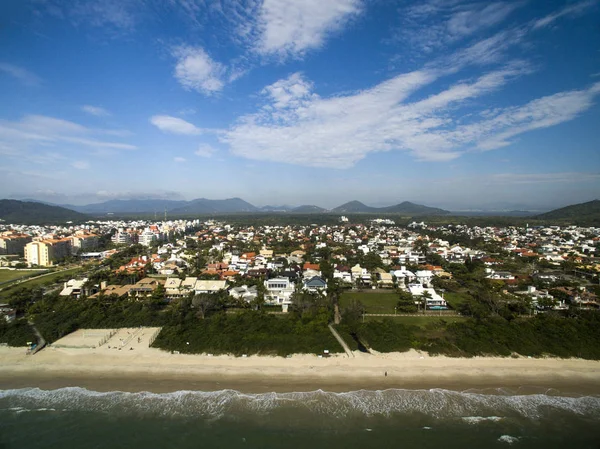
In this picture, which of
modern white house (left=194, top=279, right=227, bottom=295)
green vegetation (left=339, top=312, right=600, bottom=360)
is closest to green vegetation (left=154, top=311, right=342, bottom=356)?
green vegetation (left=339, top=312, right=600, bottom=360)

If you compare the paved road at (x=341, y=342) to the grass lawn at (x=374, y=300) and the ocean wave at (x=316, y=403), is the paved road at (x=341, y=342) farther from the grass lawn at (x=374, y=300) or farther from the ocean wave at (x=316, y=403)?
the grass lawn at (x=374, y=300)

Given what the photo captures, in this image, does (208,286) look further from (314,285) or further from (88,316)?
(88,316)

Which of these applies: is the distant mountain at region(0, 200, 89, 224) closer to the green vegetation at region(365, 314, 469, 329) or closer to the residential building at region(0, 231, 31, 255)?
the residential building at region(0, 231, 31, 255)

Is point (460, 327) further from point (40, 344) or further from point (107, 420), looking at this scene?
point (40, 344)

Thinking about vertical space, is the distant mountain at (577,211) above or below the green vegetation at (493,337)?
above

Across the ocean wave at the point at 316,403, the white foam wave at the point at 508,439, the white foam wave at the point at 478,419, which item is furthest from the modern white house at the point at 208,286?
the white foam wave at the point at 508,439

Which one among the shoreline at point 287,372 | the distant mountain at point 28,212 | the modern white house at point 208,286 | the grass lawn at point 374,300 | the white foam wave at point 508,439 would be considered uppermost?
the distant mountain at point 28,212

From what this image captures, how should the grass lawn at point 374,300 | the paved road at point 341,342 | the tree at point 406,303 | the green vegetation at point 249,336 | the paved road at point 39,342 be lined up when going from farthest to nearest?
the grass lawn at point 374,300
the tree at point 406,303
the paved road at point 39,342
the green vegetation at point 249,336
the paved road at point 341,342
